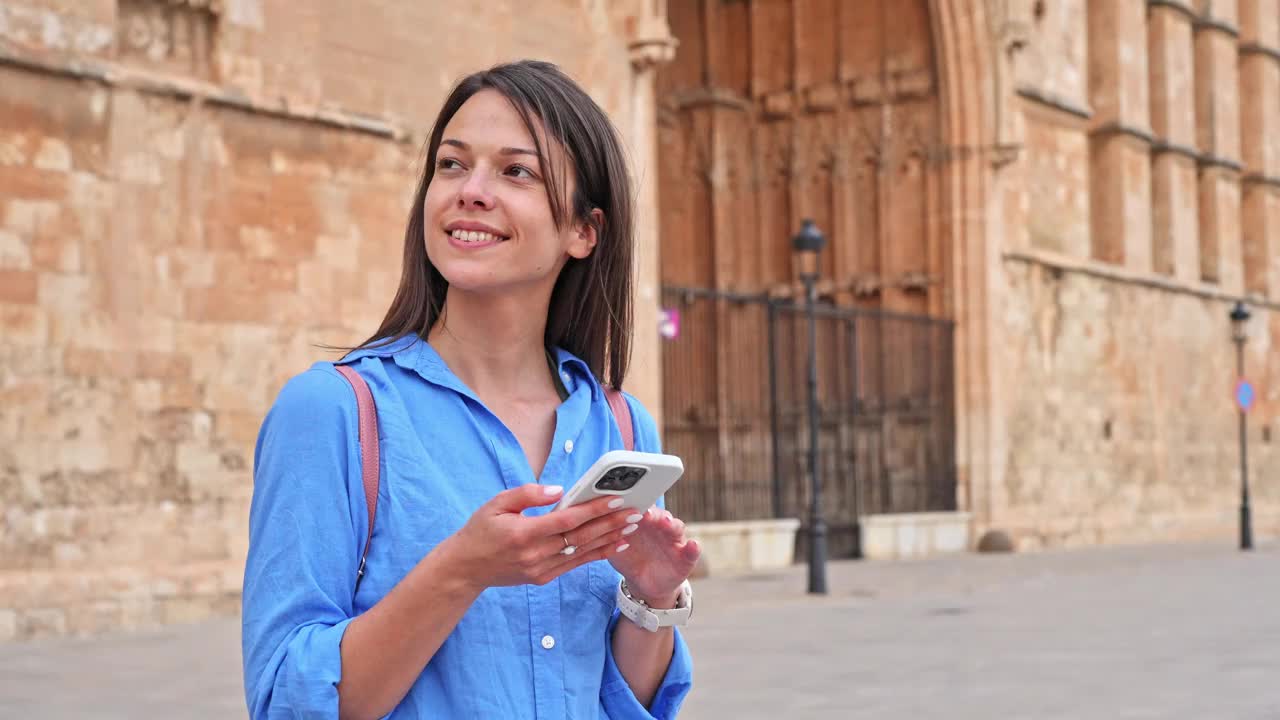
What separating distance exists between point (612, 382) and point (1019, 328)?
2017 centimetres

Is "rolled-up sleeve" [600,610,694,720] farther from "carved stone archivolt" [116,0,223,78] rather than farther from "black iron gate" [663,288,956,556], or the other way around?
"black iron gate" [663,288,956,556]

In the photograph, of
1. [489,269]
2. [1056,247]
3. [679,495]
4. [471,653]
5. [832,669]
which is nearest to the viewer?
[471,653]

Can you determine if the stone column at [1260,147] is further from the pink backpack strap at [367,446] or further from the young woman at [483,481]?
the pink backpack strap at [367,446]

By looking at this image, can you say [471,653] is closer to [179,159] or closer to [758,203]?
[179,159]

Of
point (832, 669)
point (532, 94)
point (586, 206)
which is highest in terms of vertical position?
point (532, 94)

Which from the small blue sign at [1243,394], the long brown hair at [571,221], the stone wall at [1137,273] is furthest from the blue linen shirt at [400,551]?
the small blue sign at [1243,394]

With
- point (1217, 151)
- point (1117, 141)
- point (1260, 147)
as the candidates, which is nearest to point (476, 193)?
point (1117, 141)

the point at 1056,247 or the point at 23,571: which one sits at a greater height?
the point at 1056,247

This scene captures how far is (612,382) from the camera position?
2178 mm

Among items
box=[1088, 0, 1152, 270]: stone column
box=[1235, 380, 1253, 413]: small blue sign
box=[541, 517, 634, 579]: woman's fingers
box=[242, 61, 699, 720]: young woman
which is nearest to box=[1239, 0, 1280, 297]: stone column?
box=[1088, 0, 1152, 270]: stone column

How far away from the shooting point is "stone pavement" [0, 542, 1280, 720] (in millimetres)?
7199

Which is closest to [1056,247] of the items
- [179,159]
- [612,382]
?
[179,159]

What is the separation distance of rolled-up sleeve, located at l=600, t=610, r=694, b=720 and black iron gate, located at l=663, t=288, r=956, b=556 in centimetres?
1813

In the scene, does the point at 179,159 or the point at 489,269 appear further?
the point at 179,159
